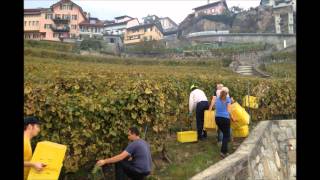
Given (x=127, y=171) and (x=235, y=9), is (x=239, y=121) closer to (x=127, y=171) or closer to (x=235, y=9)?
(x=127, y=171)

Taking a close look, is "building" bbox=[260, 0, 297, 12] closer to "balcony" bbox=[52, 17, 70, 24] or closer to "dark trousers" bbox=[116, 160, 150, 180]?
"balcony" bbox=[52, 17, 70, 24]

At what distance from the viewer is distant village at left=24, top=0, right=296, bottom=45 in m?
82.6

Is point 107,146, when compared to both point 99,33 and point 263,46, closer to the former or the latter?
point 263,46

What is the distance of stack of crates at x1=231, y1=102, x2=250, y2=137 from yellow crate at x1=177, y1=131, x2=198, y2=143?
3.63 ft

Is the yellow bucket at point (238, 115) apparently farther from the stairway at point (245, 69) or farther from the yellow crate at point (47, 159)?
the stairway at point (245, 69)

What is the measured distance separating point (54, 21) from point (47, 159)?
268ft

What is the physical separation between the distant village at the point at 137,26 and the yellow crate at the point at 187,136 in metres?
69.9

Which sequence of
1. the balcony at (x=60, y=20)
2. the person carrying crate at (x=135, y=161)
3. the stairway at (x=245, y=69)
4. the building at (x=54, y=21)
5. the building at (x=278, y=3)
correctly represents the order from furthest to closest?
Result: the building at (x=278, y=3) → the balcony at (x=60, y=20) → the building at (x=54, y=21) → the stairway at (x=245, y=69) → the person carrying crate at (x=135, y=161)

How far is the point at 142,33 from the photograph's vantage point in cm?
8762

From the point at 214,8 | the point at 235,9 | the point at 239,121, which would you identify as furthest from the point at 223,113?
the point at 214,8

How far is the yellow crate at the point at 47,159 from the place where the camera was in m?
5.53

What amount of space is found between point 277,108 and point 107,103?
9689 millimetres

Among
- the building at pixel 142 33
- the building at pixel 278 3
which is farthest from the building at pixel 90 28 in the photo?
the building at pixel 278 3
